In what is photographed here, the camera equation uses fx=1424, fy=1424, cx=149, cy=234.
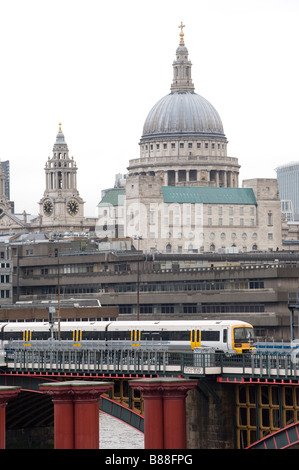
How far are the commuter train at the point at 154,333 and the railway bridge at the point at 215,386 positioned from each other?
7958mm

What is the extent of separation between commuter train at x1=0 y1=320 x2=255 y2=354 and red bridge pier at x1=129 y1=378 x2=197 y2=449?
21199 millimetres

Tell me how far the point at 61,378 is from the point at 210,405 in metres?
16.1

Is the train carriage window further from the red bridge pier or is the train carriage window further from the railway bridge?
the red bridge pier

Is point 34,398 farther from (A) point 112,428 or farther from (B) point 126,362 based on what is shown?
(B) point 126,362

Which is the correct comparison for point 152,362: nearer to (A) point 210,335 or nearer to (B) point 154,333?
(A) point 210,335

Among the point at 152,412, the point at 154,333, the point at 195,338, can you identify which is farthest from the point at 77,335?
the point at 152,412

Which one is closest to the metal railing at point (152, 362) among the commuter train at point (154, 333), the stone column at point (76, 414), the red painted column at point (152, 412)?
the commuter train at point (154, 333)

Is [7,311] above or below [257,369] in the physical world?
above

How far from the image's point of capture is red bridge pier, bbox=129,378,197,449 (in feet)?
253

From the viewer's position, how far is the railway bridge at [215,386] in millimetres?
81250

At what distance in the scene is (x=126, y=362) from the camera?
93812mm
